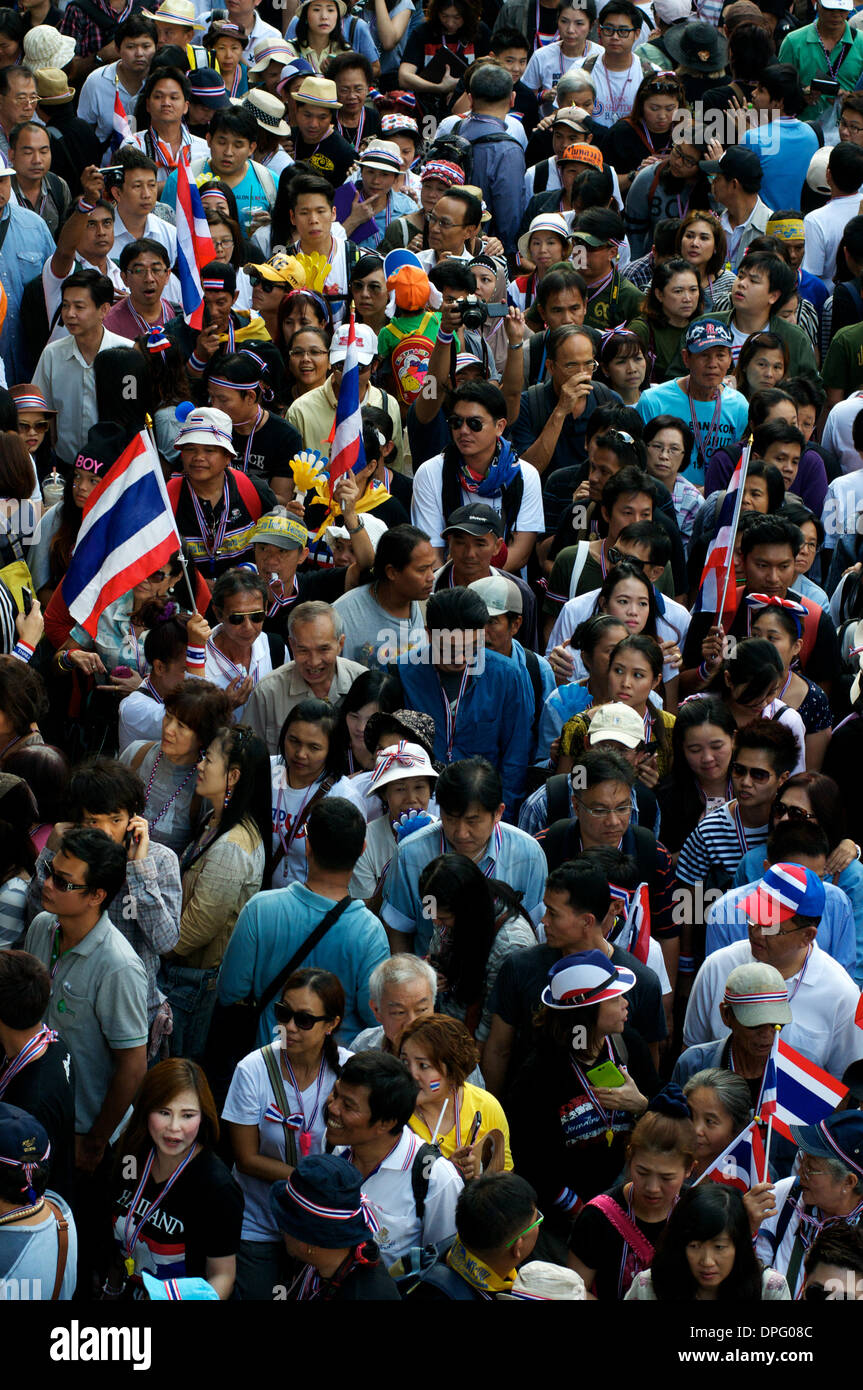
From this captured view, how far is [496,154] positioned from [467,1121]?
8582 mm

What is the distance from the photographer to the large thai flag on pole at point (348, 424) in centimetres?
930

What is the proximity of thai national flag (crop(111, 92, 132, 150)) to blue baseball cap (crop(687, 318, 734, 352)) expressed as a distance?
3.67m

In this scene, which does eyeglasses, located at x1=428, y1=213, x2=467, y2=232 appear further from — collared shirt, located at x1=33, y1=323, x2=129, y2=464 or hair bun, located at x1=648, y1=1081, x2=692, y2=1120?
hair bun, located at x1=648, y1=1081, x2=692, y2=1120

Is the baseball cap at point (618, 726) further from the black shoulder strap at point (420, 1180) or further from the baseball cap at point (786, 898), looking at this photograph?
the black shoulder strap at point (420, 1180)

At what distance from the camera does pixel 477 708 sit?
322 inches

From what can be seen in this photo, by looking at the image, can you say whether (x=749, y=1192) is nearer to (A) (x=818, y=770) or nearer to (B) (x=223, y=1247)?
(B) (x=223, y=1247)

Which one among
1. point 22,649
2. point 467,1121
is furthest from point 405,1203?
point 22,649

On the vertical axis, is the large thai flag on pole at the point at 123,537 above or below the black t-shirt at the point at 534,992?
above

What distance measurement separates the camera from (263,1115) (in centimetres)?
613

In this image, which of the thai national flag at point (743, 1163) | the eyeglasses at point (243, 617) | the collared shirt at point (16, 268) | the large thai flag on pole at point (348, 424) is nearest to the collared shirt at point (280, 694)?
the eyeglasses at point (243, 617)

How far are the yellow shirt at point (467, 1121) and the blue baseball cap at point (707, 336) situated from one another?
523 centimetres

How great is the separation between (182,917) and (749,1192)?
215 centimetres

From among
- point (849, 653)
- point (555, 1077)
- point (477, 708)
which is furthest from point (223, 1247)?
point (849, 653)

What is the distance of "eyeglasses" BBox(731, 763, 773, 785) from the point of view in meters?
7.66
